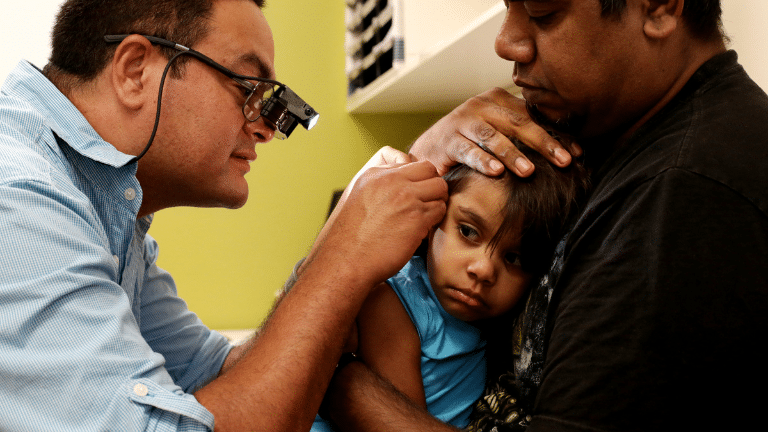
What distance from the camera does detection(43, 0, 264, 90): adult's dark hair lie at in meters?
1.18

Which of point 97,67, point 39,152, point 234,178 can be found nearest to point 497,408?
point 234,178

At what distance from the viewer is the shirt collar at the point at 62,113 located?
1050mm

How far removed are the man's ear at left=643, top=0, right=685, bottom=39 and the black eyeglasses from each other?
0.75 metres

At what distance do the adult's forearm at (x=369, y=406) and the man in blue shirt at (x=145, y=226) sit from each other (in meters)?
0.05

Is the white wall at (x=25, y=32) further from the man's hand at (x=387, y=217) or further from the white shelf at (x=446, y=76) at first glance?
the man's hand at (x=387, y=217)

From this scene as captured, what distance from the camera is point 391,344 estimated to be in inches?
40.5

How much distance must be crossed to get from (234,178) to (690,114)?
3.03 feet

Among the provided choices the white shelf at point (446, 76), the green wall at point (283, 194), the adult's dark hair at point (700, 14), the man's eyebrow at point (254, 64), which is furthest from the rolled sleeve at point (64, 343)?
the green wall at point (283, 194)

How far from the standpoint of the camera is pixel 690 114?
29.1 inches

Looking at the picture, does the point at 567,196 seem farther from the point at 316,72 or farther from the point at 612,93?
the point at 316,72

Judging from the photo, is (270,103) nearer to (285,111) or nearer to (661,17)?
(285,111)

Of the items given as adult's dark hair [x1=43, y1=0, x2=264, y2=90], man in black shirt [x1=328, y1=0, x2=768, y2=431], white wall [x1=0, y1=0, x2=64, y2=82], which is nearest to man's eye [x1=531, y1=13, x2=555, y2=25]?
man in black shirt [x1=328, y1=0, x2=768, y2=431]

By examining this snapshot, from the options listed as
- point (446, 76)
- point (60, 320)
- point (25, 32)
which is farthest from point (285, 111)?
point (25, 32)

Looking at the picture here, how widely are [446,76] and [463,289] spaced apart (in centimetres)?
145
